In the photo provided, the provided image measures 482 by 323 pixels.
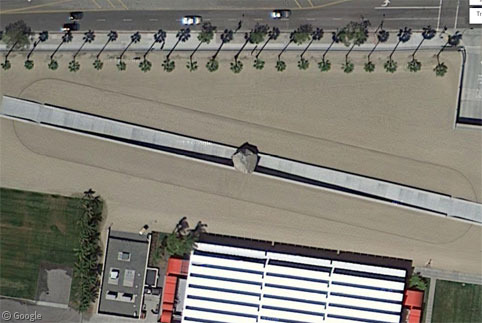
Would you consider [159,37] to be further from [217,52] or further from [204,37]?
[217,52]

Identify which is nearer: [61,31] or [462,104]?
[462,104]

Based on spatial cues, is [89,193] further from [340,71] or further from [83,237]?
[340,71]

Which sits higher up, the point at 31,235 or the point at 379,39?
the point at 379,39

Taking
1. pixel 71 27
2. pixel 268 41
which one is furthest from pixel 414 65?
pixel 71 27

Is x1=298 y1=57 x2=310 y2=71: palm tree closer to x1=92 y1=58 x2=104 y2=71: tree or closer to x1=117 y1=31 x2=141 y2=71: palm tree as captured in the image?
x1=117 y1=31 x2=141 y2=71: palm tree

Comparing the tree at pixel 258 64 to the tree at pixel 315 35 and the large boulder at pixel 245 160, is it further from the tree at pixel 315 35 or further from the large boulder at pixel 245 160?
the large boulder at pixel 245 160

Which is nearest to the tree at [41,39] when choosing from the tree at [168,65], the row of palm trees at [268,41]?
the row of palm trees at [268,41]

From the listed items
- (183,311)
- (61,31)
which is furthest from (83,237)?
(61,31)
